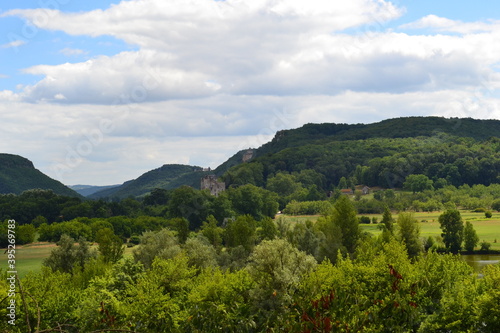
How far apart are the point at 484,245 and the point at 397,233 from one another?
89.1 feet

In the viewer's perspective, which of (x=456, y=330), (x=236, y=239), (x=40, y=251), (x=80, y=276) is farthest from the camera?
(x=40, y=251)

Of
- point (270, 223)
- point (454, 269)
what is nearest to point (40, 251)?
point (270, 223)

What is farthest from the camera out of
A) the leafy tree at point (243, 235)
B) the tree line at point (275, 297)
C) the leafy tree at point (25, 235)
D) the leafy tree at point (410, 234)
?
the leafy tree at point (25, 235)

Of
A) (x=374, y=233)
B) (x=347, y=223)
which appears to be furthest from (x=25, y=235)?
(x=374, y=233)

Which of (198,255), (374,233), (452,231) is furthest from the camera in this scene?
(374,233)

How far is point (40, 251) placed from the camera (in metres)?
116

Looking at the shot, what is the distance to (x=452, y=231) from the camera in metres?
114

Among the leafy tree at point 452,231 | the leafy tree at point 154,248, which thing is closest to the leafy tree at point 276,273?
the leafy tree at point 154,248

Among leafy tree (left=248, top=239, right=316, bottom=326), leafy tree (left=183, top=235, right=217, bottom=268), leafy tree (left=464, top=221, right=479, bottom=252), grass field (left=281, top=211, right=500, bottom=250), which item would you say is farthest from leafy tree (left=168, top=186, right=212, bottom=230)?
leafy tree (left=248, top=239, right=316, bottom=326)

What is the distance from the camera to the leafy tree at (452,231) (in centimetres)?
11222

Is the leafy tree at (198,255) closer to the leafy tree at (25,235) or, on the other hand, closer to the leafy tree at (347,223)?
the leafy tree at (347,223)

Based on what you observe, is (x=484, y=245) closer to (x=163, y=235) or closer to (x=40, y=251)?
(x=163, y=235)

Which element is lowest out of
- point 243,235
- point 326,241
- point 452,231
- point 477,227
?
point 477,227

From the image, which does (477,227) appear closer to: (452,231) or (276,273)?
(452,231)
